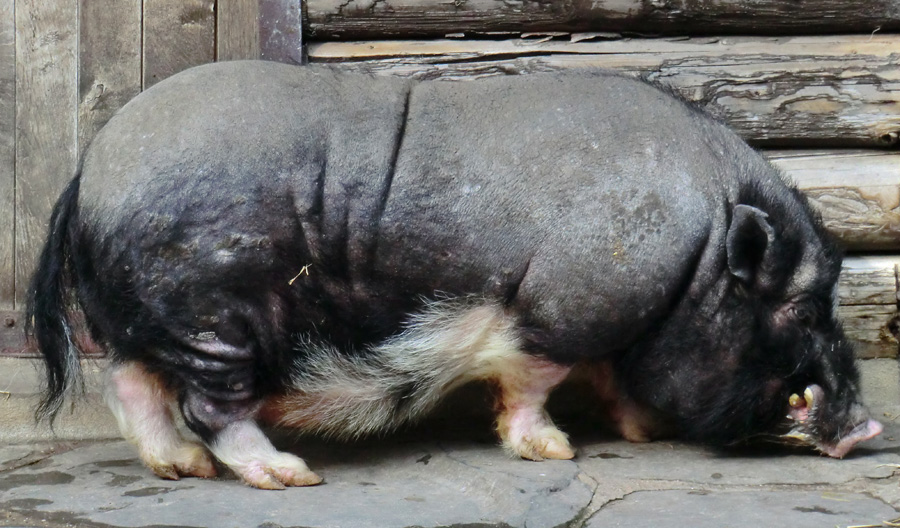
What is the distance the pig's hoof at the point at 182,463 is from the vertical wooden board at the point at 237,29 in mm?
1566

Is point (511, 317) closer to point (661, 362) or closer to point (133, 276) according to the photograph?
point (661, 362)

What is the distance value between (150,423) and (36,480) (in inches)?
14.9

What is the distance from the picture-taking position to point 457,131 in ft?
11.1

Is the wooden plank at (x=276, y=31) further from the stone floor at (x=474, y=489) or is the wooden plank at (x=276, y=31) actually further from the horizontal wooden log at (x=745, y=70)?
the stone floor at (x=474, y=489)

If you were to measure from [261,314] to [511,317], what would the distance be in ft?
2.52

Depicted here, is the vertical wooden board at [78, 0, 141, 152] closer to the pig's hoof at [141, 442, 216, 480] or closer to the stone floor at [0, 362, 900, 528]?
the stone floor at [0, 362, 900, 528]

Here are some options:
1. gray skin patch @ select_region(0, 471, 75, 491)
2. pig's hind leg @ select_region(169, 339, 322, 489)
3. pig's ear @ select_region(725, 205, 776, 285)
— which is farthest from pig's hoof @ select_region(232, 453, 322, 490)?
pig's ear @ select_region(725, 205, 776, 285)

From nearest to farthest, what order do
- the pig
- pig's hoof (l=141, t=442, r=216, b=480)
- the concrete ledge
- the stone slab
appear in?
the stone slab
the pig
pig's hoof (l=141, t=442, r=216, b=480)
the concrete ledge

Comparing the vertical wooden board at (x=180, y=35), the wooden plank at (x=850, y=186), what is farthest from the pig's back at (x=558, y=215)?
the vertical wooden board at (x=180, y=35)

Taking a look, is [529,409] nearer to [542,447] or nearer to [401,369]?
[542,447]

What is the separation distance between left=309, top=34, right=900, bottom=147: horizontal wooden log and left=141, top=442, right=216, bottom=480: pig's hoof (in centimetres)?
155

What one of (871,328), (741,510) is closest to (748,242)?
(741,510)

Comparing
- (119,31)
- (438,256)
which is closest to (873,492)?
(438,256)

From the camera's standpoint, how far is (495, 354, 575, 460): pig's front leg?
11.2 ft
